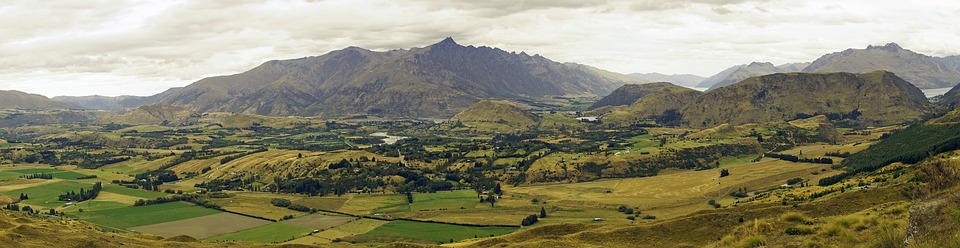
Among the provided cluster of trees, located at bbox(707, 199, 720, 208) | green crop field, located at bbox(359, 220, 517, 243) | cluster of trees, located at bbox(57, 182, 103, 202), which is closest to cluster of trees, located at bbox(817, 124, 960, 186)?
cluster of trees, located at bbox(707, 199, 720, 208)

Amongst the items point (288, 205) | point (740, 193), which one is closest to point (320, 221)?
point (288, 205)

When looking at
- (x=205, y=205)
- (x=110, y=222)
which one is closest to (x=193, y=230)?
(x=110, y=222)

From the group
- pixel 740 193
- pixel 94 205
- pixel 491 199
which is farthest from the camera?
pixel 94 205

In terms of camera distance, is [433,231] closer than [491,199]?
Yes

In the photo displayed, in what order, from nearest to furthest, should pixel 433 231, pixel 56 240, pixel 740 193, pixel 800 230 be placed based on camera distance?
pixel 800 230, pixel 56 240, pixel 433 231, pixel 740 193

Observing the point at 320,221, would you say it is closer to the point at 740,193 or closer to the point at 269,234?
the point at 269,234

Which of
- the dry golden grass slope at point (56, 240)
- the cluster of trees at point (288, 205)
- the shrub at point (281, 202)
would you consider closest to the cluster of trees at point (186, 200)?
the shrub at point (281, 202)

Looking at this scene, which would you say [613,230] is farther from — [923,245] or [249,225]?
[249,225]

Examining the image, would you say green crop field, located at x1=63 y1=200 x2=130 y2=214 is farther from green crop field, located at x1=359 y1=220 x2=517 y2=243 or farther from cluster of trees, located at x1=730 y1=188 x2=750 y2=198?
cluster of trees, located at x1=730 y1=188 x2=750 y2=198
